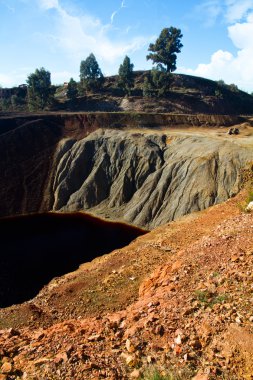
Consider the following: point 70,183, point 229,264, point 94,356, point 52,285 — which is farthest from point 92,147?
point 94,356

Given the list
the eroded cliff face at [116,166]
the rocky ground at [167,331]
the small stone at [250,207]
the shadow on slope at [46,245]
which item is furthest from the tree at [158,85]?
the rocky ground at [167,331]

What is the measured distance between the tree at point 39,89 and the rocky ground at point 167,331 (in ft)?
176

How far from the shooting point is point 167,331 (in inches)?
420

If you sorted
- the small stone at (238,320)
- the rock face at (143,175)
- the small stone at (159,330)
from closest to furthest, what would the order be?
the small stone at (238,320), the small stone at (159,330), the rock face at (143,175)

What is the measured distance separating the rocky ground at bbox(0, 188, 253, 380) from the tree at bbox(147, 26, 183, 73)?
62.7 meters

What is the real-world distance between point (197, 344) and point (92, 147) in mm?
37481

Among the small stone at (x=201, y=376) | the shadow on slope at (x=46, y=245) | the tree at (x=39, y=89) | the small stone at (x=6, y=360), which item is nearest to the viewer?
the small stone at (x=201, y=376)

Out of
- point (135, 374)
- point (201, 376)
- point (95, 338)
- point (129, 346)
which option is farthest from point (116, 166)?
point (201, 376)

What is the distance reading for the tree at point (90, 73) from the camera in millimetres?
74812

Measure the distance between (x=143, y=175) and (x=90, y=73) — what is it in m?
44.7

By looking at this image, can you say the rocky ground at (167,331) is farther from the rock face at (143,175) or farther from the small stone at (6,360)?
the rock face at (143,175)

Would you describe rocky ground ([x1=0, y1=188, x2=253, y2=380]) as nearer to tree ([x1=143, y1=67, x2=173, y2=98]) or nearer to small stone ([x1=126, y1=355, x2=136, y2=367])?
small stone ([x1=126, y1=355, x2=136, y2=367])

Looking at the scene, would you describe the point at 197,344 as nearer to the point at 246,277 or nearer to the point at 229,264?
the point at 246,277

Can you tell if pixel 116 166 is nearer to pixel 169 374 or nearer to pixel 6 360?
pixel 6 360
